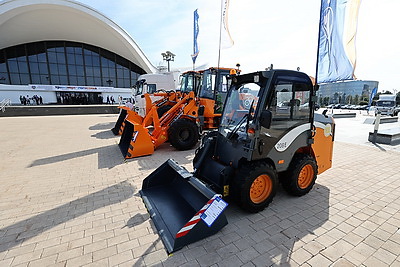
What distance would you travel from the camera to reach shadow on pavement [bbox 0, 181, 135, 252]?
2614mm

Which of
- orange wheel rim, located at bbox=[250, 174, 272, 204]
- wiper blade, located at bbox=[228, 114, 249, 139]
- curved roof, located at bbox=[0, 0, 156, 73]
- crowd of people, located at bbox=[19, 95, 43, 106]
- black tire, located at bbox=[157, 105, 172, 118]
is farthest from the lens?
crowd of people, located at bbox=[19, 95, 43, 106]

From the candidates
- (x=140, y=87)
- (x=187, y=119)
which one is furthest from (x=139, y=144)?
(x=140, y=87)

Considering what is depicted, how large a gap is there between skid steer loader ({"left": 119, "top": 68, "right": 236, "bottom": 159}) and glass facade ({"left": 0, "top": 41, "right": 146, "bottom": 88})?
3541cm

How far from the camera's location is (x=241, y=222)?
2881 millimetres

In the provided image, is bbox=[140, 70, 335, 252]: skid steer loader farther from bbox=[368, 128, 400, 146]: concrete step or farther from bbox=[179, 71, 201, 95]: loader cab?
bbox=[368, 128, 400, 146]: concrete step

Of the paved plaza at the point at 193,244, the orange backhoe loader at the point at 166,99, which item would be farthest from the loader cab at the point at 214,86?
the paved plaza at the point at 193,244

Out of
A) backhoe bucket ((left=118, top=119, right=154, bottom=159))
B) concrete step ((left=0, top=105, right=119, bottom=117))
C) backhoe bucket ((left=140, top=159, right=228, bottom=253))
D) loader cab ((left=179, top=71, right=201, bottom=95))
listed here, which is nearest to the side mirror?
backhoe bucket ((left=140, top=159, right=228, bottom=253))

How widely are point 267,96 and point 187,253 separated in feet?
7.72

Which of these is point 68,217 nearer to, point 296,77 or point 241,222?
point 241,222

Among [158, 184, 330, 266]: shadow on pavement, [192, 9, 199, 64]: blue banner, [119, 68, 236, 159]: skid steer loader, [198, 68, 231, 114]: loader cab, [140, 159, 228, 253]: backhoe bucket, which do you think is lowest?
[158, 184, 330, 266]: shadow on pavement

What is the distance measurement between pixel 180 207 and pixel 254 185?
120 centimetres

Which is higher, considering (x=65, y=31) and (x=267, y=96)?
(x=65, y=31)

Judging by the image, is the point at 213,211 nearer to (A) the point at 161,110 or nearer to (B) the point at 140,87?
(A) the point at 161,110

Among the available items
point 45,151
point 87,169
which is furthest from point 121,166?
point 45,151
